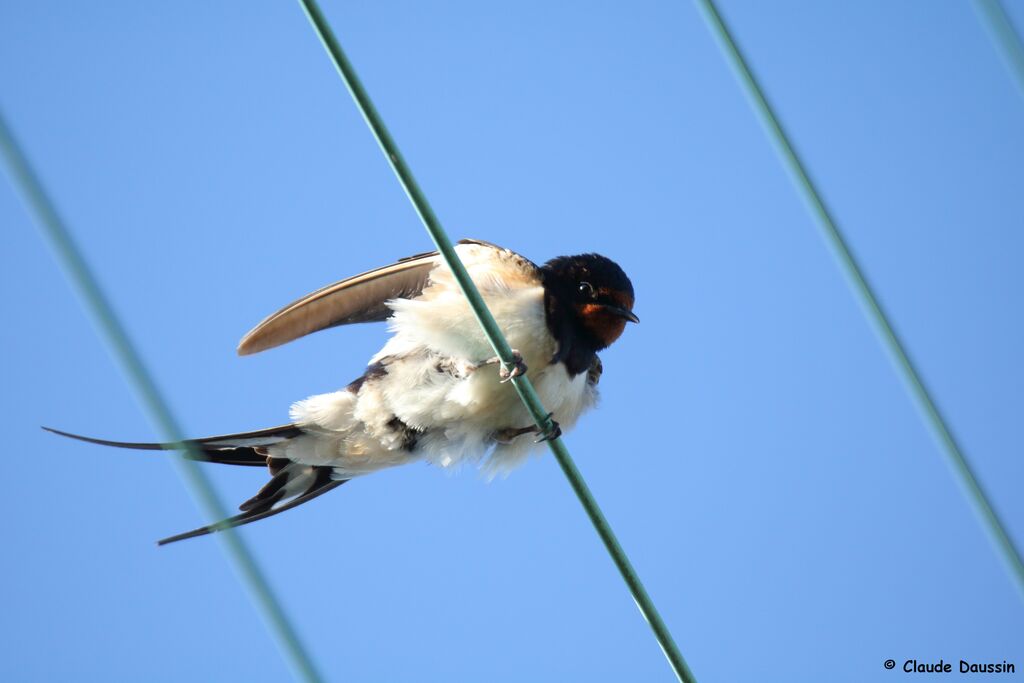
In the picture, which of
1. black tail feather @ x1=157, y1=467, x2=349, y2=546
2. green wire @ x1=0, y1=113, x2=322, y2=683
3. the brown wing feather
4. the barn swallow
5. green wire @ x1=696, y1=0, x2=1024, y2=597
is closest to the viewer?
green wire @ x1=0, y1=113, x2=322, y2=683

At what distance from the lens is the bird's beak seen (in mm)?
3857

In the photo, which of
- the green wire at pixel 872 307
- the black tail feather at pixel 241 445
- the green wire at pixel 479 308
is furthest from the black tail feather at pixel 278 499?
the green wire at pixel 872 307

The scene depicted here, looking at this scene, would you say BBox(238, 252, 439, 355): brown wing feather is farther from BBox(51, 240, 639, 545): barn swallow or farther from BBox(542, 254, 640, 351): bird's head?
BBox(542, 254, 640, 351): bird's head

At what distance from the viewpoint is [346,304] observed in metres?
3.95

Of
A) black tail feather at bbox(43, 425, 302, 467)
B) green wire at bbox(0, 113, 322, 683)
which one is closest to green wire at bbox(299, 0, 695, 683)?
green wire at bbox(0, 113, 322, 683)

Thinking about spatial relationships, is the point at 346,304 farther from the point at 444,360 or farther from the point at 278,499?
the point at 278,499

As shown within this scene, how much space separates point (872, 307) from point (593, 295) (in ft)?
4.46

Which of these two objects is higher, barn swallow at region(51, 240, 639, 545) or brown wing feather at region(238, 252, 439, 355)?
brown wing feather at region(238, 252, 439, 355)

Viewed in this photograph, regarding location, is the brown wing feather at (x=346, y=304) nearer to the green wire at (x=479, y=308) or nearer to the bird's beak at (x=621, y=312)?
the bird's beak at (x=621, y=312)

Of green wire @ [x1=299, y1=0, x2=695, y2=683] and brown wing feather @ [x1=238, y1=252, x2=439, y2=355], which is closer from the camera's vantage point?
green wire @ [x1=299, y1=0, x2=695, y2=683]

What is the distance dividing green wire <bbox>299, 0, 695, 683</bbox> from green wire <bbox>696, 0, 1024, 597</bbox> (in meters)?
0.83

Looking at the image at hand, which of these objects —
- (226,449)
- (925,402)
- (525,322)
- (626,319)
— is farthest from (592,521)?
(226,449)

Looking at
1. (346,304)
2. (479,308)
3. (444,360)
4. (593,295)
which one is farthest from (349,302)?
(479,308)

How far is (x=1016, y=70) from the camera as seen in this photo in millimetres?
2051
